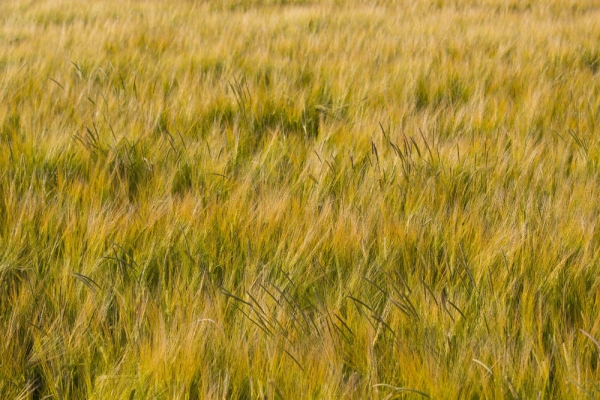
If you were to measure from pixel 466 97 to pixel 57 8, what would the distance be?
303 cm

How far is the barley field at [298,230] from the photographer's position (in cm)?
81

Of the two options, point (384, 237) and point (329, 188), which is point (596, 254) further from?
point (329, 188)

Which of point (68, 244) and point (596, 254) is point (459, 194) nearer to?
point (596, 254)

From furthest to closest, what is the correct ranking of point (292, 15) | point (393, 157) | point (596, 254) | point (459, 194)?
point (292, 15) → point (393, 157) → point (459, 194) → point (596, 254)

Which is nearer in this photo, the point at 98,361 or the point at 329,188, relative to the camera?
the point at 98,361

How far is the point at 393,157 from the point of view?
57.9 inches

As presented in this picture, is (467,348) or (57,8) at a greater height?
(467,348)

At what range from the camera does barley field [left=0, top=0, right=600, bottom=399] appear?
2.64 feet

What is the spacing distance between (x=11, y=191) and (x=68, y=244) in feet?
0.79

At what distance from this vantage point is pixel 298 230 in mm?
1106

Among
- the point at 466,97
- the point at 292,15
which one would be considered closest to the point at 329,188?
the point at 466,97

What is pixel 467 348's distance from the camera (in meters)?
0.83

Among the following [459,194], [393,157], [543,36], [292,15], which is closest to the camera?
[459,194]

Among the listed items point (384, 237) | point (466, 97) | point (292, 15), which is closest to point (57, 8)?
point (292, 15)
